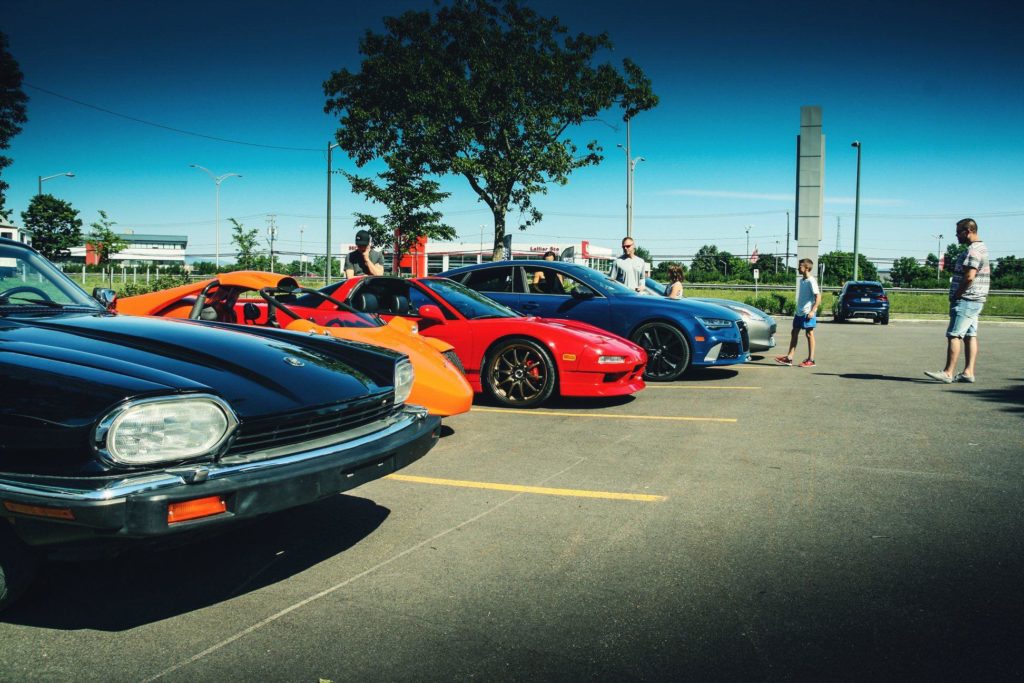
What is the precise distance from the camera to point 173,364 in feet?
9.05

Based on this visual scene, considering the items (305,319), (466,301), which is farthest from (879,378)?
(305,319)

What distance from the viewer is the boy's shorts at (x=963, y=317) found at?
8.64m

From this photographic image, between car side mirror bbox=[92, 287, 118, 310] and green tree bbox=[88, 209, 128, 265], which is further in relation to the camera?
green tree bbox=[88, 209, 128, 265]

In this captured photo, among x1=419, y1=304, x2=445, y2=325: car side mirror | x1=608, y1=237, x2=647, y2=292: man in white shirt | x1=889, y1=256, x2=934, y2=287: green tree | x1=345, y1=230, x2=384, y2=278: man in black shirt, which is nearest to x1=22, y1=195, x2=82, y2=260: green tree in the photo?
x1=345, y1=230, x2=384, y2=278: man in black shirt

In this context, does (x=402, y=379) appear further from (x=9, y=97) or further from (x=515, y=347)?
(x=9, y=97)

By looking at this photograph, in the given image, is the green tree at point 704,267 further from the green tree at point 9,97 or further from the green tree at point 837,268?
the green tree at point 9,97

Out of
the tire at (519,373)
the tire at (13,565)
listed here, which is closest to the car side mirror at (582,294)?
the tire at (519,373)

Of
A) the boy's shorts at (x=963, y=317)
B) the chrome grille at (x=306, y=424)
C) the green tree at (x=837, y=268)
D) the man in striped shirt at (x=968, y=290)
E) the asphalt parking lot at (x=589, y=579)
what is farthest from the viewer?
the green tree at (x=837, y=268)

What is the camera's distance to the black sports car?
7.56 ft

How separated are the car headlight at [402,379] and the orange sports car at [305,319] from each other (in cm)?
136

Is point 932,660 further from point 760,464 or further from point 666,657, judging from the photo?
point 760,464

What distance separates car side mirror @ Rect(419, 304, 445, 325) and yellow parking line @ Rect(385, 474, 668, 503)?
270 centimetres

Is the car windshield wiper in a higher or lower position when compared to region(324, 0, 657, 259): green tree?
lower

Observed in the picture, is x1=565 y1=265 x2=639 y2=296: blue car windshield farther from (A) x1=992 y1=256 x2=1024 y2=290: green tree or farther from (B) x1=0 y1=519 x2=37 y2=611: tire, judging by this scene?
(A) x1=992 y1=256 x2=1024 y2=290: green tree
